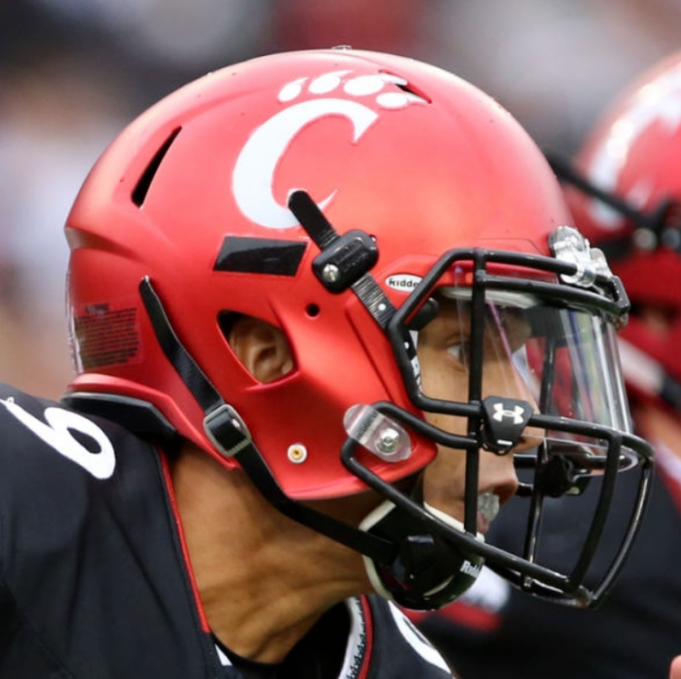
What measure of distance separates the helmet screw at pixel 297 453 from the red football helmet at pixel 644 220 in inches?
49.4

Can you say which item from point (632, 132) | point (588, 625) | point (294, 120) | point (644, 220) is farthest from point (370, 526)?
point (632, 132)

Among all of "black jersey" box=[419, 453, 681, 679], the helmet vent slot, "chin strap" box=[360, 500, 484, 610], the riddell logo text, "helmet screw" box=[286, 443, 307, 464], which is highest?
the helmet vent slot

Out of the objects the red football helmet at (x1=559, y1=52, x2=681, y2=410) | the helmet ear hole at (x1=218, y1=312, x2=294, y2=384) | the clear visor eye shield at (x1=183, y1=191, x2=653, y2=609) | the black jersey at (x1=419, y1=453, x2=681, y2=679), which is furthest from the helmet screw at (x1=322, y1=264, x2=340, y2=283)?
the red football helmet at (x1=559, y1=52, x2=681, y2=410)

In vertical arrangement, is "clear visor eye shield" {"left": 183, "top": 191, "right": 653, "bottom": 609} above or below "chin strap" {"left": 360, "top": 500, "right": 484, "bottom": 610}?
above

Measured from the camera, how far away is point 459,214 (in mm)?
1684

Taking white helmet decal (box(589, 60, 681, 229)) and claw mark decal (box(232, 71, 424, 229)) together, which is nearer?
claw mark decal (box(232, 71, 424, 229))

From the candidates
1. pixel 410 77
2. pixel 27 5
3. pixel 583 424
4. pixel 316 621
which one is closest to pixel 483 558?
pixel 583 424

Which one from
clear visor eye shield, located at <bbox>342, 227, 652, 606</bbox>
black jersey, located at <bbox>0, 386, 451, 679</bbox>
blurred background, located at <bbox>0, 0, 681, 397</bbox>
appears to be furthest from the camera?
blurred background, located at <bbox>0, 0, 681, 397</bbox>

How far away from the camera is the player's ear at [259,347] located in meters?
1.68

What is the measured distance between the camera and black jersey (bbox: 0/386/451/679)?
147 centimetres

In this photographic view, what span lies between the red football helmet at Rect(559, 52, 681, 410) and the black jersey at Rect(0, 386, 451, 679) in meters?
1.33

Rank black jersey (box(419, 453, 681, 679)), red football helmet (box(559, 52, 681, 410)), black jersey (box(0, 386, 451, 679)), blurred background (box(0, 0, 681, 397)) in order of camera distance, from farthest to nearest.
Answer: blurred background (box(0, 0, 681, 397)) < red football helmet (box(559, 52, 681, 410)) < black jersey (box(419, 453, 681, 679)) < black jersey (box(0, 386, 451, 679))

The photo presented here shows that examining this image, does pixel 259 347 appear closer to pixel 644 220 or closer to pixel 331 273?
pixel 331 273

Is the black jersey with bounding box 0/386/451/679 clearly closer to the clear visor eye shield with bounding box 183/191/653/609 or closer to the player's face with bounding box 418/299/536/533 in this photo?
the clear visor eye shield with bounding box 183/191/653/609
